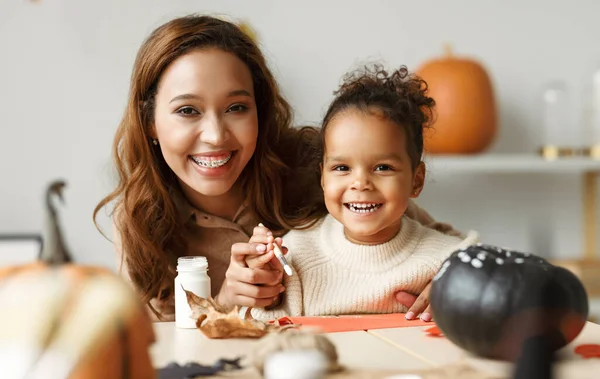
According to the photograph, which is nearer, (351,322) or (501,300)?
(501,300)

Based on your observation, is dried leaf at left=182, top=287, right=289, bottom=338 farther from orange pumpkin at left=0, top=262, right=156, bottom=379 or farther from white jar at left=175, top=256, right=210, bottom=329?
orange pumpkin at left=0, top=262, right=156, bottom=379

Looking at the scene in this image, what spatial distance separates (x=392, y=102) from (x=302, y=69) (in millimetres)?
1631

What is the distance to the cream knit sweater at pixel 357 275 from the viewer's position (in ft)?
4.74

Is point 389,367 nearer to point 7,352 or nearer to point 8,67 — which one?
point 7,352

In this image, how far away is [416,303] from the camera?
130 centimetres

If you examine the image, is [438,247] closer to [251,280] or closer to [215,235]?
[251,280]

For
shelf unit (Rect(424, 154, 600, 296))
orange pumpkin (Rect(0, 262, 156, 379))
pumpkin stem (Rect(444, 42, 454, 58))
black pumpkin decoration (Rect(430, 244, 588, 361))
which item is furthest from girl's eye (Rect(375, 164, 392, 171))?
pumpkin stem (Rect(444, 42, 454, 58))

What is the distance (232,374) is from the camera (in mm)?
829

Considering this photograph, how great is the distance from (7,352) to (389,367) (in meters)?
0.44

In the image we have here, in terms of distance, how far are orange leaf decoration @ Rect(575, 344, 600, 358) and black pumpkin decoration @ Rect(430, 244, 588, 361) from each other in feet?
0.15

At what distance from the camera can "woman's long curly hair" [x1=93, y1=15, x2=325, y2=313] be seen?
163cm

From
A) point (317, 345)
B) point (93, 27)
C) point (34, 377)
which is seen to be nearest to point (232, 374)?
point (317, 345)

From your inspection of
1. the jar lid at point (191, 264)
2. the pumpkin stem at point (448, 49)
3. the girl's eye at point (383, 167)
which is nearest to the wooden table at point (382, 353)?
the jar lid at point (191, 264)

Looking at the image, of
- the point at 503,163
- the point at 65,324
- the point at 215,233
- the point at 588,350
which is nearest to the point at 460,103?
the point at 503,163
